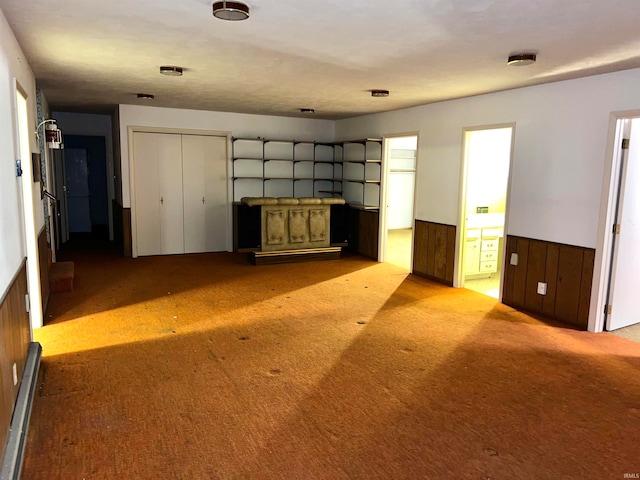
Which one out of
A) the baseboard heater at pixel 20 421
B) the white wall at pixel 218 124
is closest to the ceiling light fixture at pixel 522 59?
the baseboard heater at pixel 20 421

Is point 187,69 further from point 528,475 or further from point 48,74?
point 528,475

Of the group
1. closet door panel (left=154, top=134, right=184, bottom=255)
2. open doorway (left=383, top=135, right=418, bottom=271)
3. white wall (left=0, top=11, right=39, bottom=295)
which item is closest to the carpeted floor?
white wall (left=0, top=11, right=39, bottom=295)

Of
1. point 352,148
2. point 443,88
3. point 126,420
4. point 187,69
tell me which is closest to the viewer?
point 126,420

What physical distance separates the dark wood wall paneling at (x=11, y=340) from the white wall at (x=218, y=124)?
426 cm

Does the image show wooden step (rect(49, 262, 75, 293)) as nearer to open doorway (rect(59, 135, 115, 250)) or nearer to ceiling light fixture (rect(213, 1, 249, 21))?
ceiling light fixture (rect(213, 1, 249, 21))

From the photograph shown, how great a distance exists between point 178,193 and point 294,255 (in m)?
2.14

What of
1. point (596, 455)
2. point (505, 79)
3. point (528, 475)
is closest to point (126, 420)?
point (528, 475)

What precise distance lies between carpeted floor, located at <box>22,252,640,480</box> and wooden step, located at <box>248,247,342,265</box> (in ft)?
5.64

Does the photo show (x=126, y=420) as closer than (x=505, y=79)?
Yes

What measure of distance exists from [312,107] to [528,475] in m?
5.63

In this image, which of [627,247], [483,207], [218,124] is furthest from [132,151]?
[627,247]

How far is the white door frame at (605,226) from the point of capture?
4.13 meters

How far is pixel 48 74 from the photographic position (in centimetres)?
472

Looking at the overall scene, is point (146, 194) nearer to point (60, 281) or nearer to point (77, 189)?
point (60, 281)
